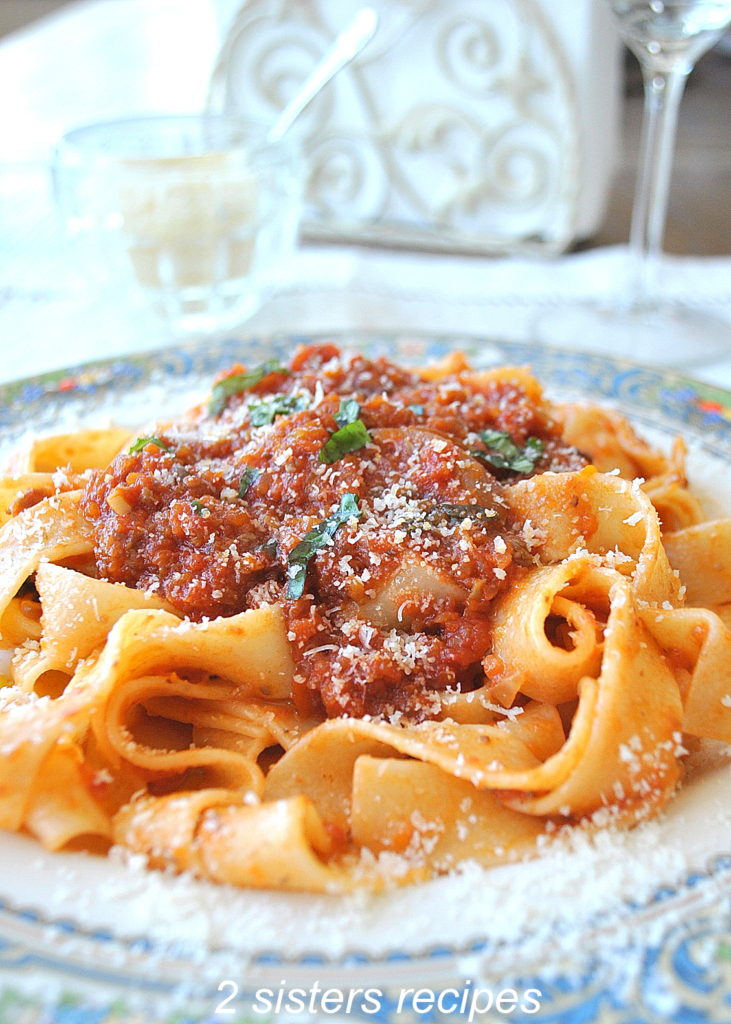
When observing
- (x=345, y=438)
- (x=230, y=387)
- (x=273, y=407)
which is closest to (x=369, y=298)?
(x=230, y=387)

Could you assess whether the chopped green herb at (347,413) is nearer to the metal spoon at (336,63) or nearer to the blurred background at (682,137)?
the metal spoon at (336,63)

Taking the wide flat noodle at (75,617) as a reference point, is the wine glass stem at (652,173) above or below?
above

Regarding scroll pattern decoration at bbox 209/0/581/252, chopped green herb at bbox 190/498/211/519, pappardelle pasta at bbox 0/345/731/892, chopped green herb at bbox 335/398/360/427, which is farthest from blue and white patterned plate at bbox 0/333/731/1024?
scroll pattern decoration at bbox 209/0/581/252

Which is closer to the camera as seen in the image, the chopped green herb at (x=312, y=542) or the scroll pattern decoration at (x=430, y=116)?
the chopped green herb at (x=312, y=542)

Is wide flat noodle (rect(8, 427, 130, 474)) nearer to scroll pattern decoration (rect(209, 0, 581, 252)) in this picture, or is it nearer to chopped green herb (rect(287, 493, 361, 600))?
chopped green herb (rect(287, 493, 361, 600))

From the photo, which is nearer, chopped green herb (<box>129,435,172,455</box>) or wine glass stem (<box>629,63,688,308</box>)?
chopped green herb (<box>129,435,172,455</box>)

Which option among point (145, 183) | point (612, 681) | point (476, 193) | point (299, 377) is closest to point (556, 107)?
point (476, 193)

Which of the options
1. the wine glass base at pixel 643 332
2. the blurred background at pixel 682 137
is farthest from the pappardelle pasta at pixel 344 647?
the blurred background at pixel 682 137
